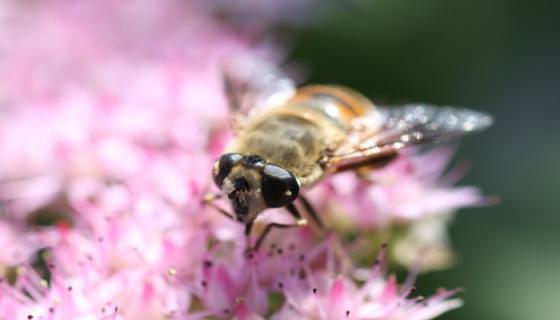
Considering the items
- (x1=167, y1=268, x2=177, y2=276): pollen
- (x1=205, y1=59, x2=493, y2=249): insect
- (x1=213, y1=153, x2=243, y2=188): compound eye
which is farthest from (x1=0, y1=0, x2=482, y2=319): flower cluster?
(x1=213, y1=153, x2=243, y2=188): compound eye

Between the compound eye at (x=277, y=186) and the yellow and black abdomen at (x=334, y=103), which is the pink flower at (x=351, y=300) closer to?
the compound eye at (x=277, y=186)

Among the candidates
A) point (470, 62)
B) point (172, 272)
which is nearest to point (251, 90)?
point (172, 272)

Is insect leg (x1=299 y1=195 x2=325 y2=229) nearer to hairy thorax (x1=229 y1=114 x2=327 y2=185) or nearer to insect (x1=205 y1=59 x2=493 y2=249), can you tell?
insect (x1=205 y1=59 x2=493 y2=249)

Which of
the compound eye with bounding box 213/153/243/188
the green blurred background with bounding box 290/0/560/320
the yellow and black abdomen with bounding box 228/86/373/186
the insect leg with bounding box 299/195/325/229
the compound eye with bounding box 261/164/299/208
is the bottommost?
the compound eye with bounding box 261/164/299/208

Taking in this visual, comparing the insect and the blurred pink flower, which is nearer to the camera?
the insect

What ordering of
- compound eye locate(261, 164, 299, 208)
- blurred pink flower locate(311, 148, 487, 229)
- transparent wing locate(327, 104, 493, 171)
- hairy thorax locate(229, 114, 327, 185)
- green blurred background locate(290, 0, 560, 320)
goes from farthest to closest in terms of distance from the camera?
1. green blurred background locate(290, 0, 560, 320)
2. blurred pink flower locate(311, 148, 487, 229)
3. transparent wing locate(327, 104, 493, 171)
4. hairy thorax locate(229, 114, 327, 185)
5. compound eye locate(261, 164, 299, 208)

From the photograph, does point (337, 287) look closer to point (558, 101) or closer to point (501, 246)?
point (501, 246)

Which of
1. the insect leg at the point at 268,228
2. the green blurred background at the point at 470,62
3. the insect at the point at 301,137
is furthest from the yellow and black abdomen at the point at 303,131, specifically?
the green blurred background at the point at 470,62

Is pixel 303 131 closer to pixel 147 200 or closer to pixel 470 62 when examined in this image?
pixel 147 200
